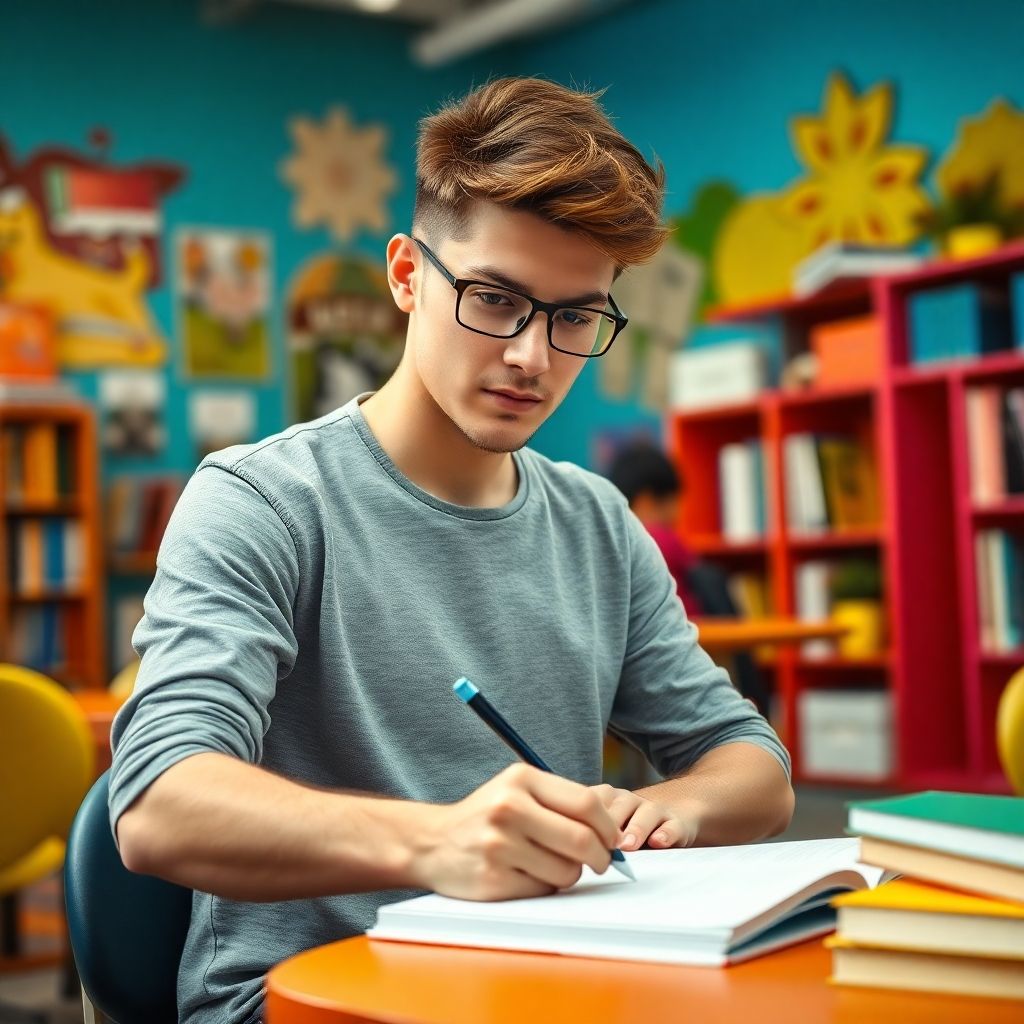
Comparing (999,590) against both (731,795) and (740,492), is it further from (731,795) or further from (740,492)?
(731,795)

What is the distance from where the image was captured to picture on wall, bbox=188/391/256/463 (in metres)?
6.71

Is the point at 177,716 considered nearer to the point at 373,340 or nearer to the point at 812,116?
the point at 812,116

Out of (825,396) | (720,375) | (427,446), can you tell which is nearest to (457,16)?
(720,375)

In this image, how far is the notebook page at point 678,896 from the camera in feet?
2.76

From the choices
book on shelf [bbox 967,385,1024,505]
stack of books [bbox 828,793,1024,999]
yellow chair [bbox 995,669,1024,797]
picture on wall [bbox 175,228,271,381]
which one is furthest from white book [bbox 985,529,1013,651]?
stack of books [bbox 828,793,1024,999]

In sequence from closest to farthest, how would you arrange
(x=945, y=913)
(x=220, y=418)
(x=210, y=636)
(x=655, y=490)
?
(x=945, y=913) → (x=210, y=636) → (x=655, y=490) → (x=220, y=418)

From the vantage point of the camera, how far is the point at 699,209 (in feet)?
21.8

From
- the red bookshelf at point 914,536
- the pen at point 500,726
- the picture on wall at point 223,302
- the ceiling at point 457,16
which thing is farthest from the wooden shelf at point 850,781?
the pen at point 500,726

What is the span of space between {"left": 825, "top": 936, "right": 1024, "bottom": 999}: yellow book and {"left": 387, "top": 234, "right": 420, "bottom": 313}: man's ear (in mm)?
873

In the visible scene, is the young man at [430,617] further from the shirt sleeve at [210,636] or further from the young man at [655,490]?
the young man at [655,490]

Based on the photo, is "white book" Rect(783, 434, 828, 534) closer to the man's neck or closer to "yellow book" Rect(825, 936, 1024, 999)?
the man's neck

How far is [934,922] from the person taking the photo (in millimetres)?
767

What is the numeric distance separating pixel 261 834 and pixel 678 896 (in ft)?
0.96

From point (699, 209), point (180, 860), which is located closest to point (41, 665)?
→ point (699, 209)
